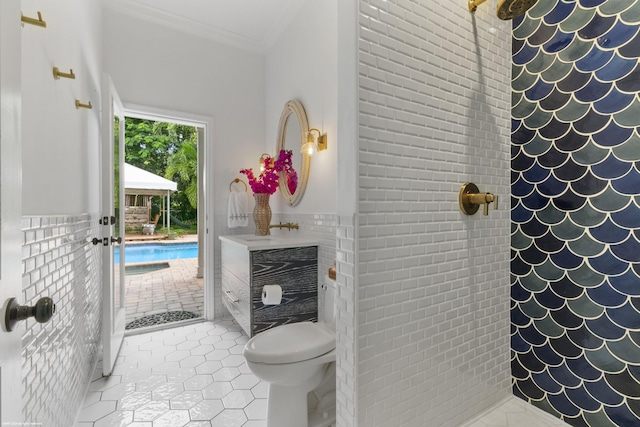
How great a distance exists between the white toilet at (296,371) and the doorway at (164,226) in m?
1.70

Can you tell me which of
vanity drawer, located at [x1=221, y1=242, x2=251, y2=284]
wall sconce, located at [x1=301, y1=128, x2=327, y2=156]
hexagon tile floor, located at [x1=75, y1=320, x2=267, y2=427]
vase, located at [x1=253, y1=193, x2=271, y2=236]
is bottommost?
hexagon tile floor, located at [x1=75, y1=320, x2=267, y2=427]

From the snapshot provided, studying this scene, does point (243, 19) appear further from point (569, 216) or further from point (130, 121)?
point (130, 121)

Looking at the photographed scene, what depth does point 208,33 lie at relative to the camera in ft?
9.51

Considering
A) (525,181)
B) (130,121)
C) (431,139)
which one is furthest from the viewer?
(130,121)

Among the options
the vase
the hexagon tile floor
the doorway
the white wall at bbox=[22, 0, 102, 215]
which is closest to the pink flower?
the vase

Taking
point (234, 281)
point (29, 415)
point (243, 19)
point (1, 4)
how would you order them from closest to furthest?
point (1, 4) → point (29, 415) → point (234, 281) → point (243, 19)

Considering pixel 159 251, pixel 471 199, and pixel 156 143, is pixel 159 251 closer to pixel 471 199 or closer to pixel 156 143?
pixel 156 143

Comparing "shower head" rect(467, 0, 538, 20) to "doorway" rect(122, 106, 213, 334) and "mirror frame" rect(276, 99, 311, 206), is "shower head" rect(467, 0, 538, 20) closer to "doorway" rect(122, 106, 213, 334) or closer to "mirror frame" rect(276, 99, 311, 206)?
"mirror frame" rect(276, 99, 311, 206)

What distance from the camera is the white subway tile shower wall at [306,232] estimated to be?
2162mm

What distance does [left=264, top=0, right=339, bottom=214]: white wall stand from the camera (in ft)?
6.98

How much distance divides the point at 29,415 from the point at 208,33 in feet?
10.2

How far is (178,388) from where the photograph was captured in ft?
5.99

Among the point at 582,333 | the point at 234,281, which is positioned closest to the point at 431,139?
the point at 582,333

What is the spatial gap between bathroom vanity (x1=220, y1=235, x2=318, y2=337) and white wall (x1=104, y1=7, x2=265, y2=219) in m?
1.05
